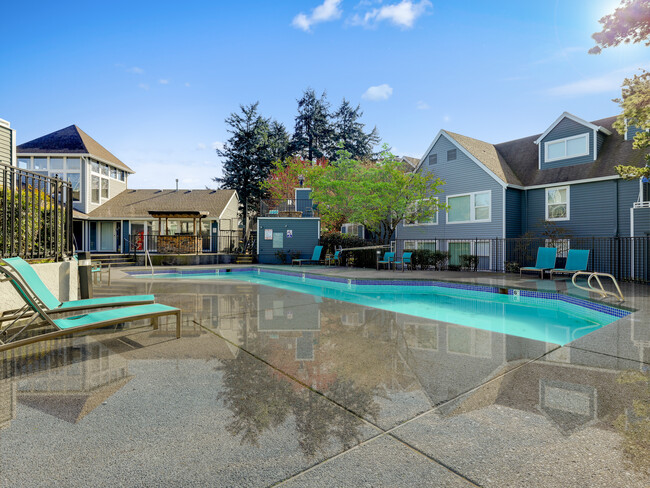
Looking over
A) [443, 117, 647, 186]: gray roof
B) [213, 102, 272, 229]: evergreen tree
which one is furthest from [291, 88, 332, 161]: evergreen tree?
[443, 117, 647, 186]: gray roof

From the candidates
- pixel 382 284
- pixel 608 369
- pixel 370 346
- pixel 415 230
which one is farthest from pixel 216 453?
pixel 415 230

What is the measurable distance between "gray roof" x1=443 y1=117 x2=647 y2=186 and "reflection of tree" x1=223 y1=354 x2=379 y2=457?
54.0 feet

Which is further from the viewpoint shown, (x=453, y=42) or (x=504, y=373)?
(x=453, y=42)

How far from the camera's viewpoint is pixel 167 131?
2020cm

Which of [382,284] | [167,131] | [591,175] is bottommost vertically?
[382,284]

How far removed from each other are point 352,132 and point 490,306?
34.2 meters

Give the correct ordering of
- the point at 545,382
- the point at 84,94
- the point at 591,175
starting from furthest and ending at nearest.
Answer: the point at 84,94, the point at 591,175, the point at 545,382

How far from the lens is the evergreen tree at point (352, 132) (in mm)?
38906

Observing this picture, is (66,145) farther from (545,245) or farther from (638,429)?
(638,429)

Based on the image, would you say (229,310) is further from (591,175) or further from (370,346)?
(591,175)

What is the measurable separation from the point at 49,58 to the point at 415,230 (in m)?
19.1

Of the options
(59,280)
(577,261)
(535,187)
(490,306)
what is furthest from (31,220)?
(535,187)

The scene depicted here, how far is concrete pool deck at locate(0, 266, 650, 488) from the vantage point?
74.2 inches

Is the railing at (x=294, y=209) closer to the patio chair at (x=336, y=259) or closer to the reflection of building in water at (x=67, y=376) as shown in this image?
the patio chair at (x=336, y=259)
